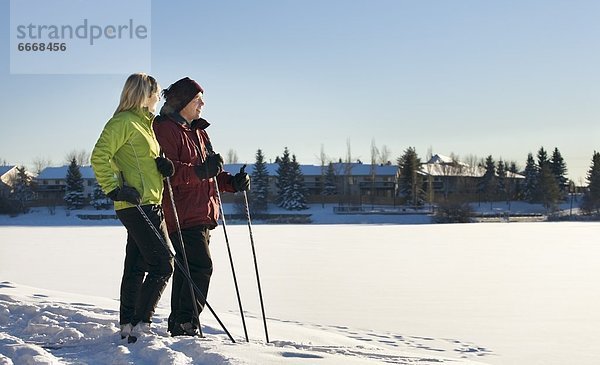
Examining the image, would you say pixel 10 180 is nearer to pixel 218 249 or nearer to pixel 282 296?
pixel 218 249

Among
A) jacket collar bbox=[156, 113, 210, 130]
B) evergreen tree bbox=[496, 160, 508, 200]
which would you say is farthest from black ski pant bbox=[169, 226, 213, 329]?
evergreen tree bbox=[496, 160, 508, 200]

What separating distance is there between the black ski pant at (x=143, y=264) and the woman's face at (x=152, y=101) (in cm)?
59

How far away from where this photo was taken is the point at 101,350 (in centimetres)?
342

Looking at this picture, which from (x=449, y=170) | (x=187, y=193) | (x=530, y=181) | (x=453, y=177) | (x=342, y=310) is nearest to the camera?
(x=187, y=193)

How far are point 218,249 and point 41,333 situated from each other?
33.7 feet

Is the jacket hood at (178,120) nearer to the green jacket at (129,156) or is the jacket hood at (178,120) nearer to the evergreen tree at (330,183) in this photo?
the green jacket at (129,156)

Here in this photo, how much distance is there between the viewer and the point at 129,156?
143 inches

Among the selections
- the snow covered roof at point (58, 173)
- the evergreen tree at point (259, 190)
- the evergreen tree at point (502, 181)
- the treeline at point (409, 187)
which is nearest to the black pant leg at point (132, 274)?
the treeline at point (409, 187)

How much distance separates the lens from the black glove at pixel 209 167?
378 centimetres

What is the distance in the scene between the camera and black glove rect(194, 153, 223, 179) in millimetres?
3783

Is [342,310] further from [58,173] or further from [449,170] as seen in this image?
[58,173]

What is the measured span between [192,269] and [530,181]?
63.3 meters

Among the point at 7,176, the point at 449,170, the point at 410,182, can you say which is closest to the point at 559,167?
the point at 449,170

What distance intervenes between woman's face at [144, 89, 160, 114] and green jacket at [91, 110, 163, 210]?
0.14 feet
